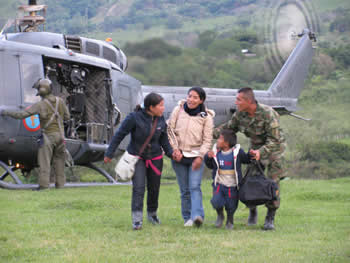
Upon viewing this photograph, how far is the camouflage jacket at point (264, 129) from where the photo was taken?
628 cm

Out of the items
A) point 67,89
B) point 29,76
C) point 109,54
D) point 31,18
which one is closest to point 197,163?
point 29,76

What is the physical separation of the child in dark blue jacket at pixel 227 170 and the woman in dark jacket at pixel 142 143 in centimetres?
53

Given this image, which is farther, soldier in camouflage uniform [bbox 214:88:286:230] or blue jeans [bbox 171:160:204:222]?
blue jeans [bbox 171:160:204:222]

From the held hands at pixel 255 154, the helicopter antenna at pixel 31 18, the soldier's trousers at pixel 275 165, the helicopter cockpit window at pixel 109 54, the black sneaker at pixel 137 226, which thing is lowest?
the black sneaker at pixel 137 226

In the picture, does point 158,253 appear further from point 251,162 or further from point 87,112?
point 87,112

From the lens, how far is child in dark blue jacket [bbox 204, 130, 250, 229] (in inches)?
247

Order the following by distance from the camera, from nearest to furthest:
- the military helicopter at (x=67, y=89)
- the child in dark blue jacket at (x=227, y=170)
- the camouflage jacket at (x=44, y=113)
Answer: the child in dark blue jacket at (x=227, y=170), the camouflage jacket at (x=44, y=113), the military helicopter at (x=67, y=89)

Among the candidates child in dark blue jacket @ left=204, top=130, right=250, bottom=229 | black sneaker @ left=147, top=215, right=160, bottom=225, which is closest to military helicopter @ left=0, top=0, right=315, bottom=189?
black sneaker @ left=147, top=215, right=160, bottom=225

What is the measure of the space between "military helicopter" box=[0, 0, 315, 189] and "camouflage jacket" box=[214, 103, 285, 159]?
4.53 meters

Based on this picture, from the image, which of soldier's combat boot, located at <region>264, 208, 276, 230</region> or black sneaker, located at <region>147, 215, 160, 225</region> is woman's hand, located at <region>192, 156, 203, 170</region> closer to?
black sneaker, located at <region>147, 215, 160, 225</region>

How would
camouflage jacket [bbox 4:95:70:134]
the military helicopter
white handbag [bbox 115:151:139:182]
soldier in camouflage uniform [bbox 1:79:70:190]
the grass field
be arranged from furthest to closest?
the military helicopter < soldier in camouflage uniform [bbox 1:79:70:190] < camouflage jacket [bbox 4:95:70:134] < white handbag [bbox 115:151:139:182] < the grass field

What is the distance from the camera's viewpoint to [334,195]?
9547 millimetres

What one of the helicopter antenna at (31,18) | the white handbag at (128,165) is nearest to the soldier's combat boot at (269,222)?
the white handbag at (128,165)

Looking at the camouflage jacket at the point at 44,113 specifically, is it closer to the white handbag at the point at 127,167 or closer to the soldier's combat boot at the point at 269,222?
the white handbag at the point at 127,167
